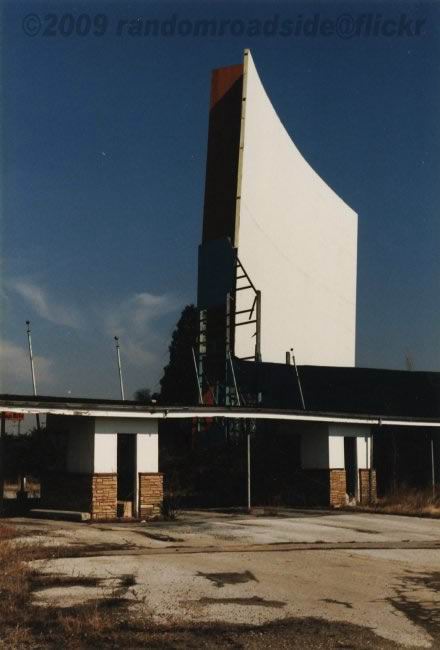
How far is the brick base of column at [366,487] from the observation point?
26.5 meters

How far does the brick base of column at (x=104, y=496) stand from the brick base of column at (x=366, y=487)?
9.78 metres

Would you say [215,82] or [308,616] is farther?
[215,82]

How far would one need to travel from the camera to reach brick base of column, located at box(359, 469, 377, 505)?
2647cm

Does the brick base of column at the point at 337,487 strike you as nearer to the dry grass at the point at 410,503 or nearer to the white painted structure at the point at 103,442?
the dry grass at the point at 410,503

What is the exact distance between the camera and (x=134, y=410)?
785 inches

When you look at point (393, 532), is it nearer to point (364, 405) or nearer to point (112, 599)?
point (112, 599)

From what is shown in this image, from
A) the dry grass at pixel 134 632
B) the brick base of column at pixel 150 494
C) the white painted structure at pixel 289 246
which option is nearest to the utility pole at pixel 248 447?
the brick base of column at pixel 150 494

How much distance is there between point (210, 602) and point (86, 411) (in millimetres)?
10176

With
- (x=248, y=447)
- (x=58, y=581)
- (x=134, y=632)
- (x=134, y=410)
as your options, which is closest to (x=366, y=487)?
(x=248, y=447)

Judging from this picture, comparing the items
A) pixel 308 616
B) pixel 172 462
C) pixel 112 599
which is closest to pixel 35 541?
pixel 112 599

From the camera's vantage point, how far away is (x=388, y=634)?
8031mm

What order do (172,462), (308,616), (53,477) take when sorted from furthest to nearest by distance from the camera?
1. (172,462)
2. (53,477)
3. (308,616)

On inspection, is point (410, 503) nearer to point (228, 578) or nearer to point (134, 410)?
point (134, 410)

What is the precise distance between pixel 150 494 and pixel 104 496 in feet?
4.88
